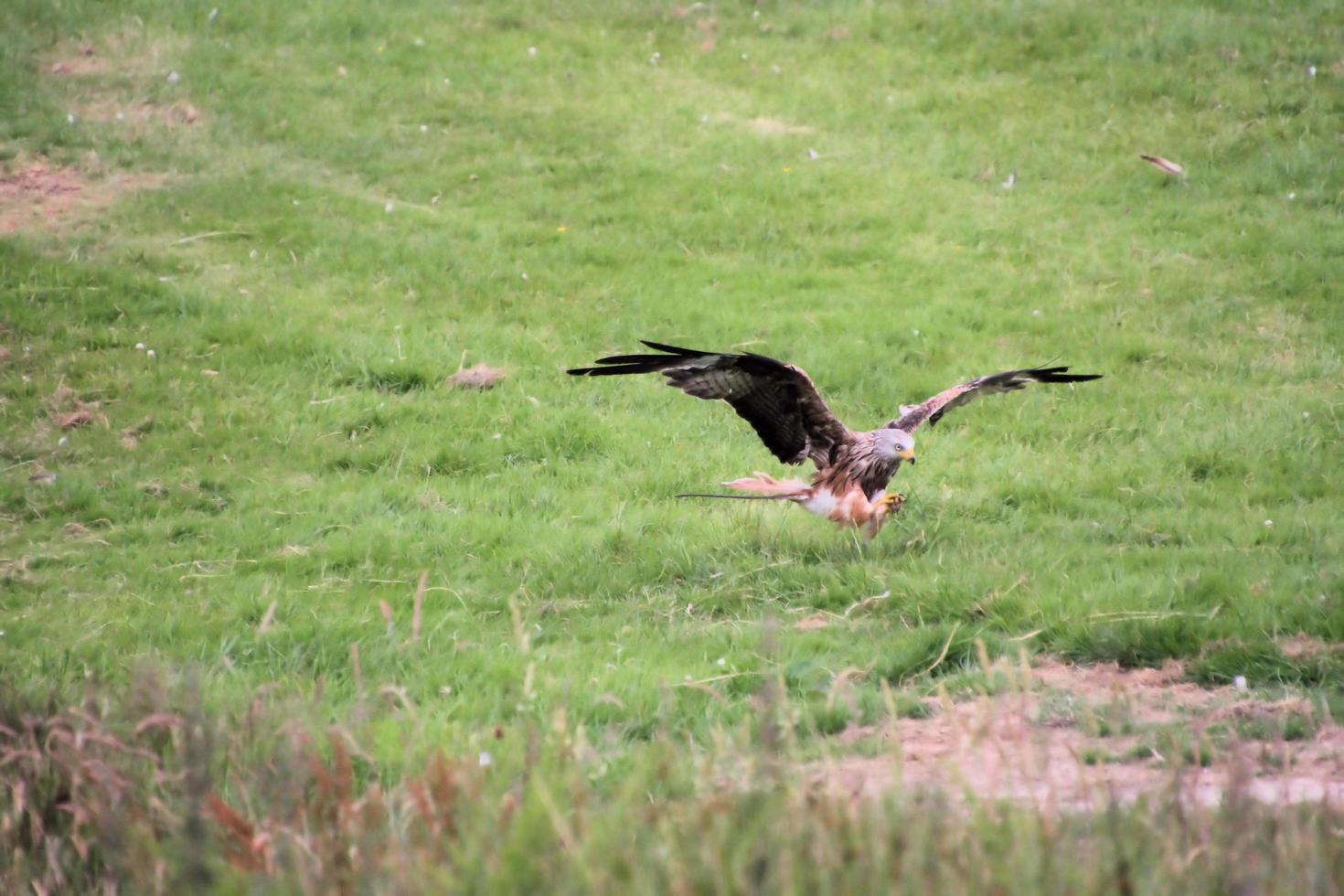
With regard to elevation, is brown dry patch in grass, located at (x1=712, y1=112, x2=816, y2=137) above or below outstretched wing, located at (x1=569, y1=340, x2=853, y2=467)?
above

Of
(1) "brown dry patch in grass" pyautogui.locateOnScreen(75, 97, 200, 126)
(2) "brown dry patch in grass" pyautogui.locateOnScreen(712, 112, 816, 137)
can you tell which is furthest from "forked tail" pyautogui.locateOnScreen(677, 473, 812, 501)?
(1) "brown dry patch in grass" pyautogui.locateOnScreen(75, 97, 200, 126)

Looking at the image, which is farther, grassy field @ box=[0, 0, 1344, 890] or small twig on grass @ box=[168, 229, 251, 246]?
small twig on grass @ box=[168, 229, 251, 246]

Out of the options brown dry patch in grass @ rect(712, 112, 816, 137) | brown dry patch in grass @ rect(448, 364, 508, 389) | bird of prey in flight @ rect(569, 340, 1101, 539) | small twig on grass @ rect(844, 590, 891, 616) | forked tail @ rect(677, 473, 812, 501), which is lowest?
small twig on grass @ rect(844, 590, 891, 616)

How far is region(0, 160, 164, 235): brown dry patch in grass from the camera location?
40.3 feet

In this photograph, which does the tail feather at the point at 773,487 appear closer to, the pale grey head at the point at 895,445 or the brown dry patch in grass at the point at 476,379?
the pale grey head at the point at 895,445

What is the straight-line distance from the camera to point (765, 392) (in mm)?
7871

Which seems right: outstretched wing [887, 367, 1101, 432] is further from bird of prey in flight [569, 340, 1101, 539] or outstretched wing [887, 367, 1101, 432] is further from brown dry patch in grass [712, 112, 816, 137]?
brown dry patch in grass [712, 112, 816, 137]

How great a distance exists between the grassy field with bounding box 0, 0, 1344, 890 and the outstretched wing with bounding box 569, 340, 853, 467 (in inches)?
19.6

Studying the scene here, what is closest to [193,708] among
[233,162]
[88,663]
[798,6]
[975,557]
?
[88,663]

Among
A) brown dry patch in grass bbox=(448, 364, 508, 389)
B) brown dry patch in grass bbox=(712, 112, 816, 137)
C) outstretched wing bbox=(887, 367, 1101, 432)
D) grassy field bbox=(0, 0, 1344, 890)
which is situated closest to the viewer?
grassy field bbox=(0, 0, 1344, 890)

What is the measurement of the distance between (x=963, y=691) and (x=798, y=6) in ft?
42.2

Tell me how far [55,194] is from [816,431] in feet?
28.0

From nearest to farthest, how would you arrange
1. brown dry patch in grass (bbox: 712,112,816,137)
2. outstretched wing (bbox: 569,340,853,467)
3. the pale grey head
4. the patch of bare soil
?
the patch of bare soil → outstretched wing (bbox: 569,340,853,467) → the pale grey head → brown dry patch in grass (bbox: 712,112,816,137)

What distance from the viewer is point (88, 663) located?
20.0ft
